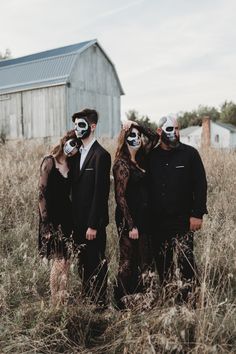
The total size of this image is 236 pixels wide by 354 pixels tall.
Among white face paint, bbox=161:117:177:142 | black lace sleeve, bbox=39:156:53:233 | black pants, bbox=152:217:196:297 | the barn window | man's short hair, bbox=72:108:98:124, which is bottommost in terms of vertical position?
black pants, bbox=152:217:196:297

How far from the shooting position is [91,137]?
156 inches

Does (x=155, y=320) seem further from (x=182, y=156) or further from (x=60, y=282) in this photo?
(x=182, y=156)

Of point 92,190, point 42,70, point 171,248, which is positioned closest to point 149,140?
point 92,190

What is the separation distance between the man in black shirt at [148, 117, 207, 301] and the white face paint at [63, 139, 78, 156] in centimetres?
78

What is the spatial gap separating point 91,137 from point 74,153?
0.24 metres

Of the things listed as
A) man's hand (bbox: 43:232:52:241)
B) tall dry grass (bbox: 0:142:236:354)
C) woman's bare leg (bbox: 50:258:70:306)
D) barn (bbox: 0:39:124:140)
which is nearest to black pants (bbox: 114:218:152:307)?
tall dry grass (bbox: 0:142:236:354)

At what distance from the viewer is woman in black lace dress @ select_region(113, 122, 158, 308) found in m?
3.78

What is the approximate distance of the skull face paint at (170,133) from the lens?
383 centimetres

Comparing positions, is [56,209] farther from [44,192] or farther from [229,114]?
[229,114]

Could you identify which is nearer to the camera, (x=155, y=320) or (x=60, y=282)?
(x=155, y=320)

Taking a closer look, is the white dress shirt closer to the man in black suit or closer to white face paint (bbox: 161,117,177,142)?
the man in black suit

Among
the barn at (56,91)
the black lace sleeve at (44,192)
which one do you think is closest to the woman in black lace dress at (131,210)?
the black lace sleeve at (44,192)

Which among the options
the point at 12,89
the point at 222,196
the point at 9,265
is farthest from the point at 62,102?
the point at 9,265

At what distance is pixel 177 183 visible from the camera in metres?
3.81
